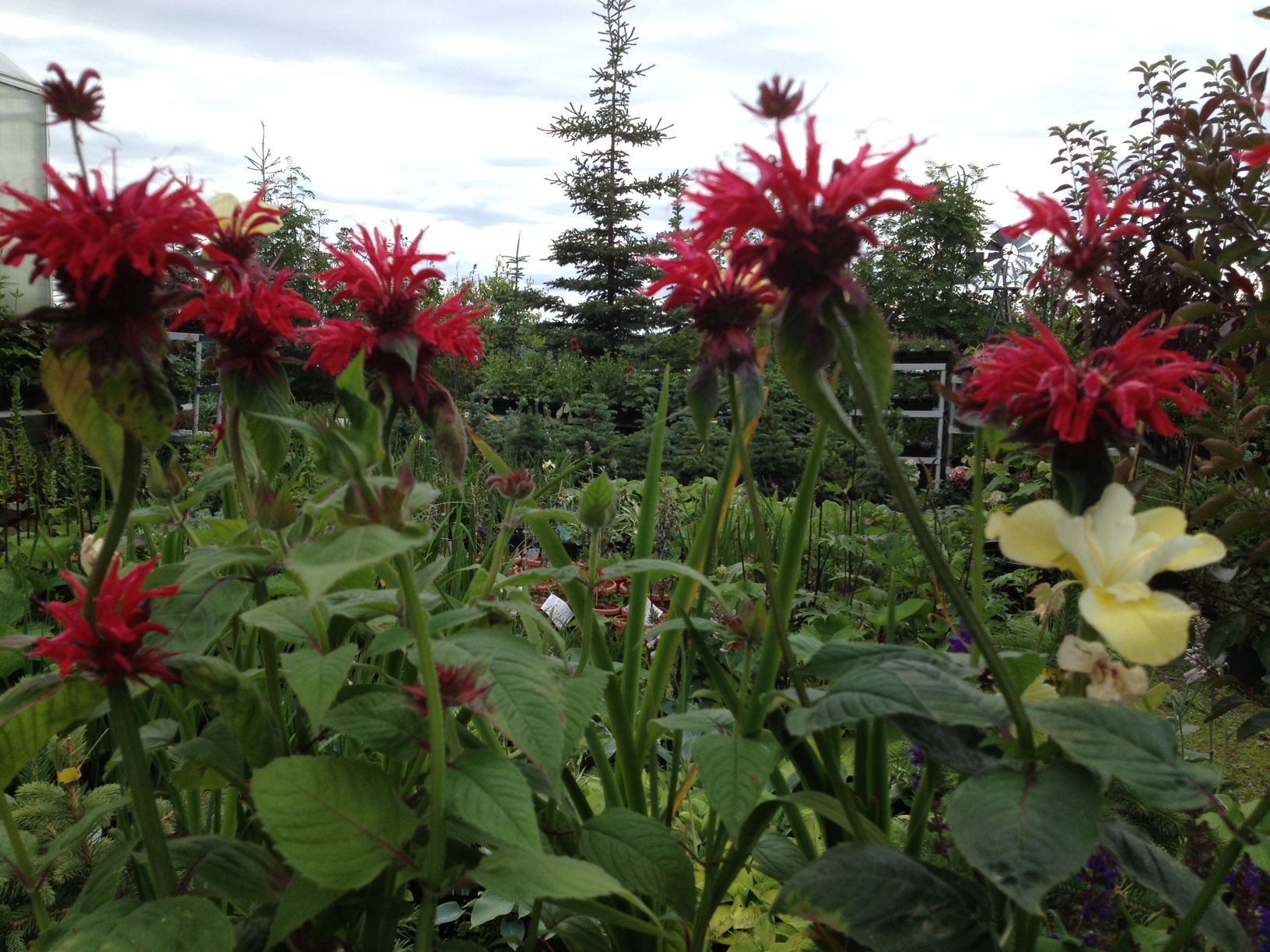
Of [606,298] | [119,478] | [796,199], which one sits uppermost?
[606,298]

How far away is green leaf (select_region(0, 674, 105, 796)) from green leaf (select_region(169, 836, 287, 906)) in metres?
0.14

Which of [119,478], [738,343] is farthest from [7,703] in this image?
[738,343]

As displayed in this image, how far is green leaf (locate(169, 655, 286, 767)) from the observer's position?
663 millimetres

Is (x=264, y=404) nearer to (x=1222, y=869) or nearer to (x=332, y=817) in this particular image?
(x=332, y=817)

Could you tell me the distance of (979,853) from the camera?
52 centimetres

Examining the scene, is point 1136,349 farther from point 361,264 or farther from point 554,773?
point 361,264

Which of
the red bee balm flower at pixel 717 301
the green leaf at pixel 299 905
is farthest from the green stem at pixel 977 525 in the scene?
the green leaf at pixel 299 905

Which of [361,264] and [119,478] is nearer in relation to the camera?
[119,478]

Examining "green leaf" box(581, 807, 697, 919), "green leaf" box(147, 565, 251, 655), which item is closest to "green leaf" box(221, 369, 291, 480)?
"green leaf" box(147, 565, 251, 655)

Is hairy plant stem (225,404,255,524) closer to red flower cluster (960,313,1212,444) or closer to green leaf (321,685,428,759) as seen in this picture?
green leaf (321,685,428,759)

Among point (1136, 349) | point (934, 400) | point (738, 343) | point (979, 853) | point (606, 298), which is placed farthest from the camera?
point (606, 298)

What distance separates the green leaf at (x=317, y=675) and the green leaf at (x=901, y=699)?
348 millimetres

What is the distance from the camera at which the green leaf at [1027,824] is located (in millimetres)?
509

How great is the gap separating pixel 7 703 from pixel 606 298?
35.4 feet
